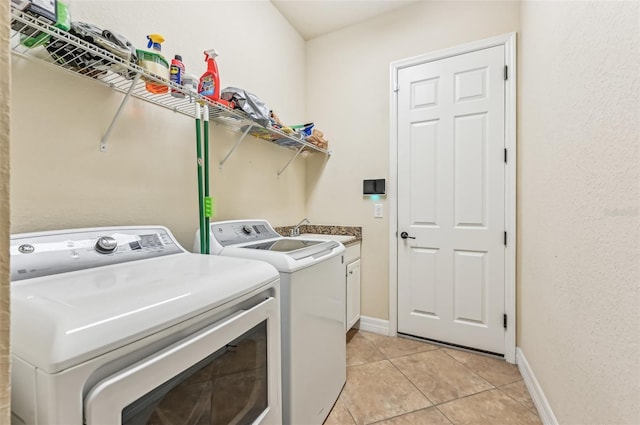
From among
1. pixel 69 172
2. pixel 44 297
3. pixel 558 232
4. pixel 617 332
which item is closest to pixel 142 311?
pixel 44 297

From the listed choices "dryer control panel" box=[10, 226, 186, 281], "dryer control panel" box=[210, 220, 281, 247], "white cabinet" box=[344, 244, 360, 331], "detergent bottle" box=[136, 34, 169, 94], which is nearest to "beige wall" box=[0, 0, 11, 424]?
"dryer control panel" box=[10, 226, 186, 281]

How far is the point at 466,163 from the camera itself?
7.14 ft

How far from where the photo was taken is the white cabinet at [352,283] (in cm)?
227

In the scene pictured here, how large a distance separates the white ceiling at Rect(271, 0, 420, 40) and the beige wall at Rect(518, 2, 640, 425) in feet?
3.89

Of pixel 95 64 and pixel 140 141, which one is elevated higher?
pixel 95 64

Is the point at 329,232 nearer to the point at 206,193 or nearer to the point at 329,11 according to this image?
the point at 206,193

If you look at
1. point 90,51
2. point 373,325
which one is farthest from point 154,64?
point 373,325

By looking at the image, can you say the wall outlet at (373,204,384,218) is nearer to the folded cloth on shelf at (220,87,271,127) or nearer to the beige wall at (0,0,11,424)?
the folded cloth on shelf at (220,87,271,127)

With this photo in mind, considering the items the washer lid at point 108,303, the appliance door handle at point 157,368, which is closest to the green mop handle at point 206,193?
the washer lid at point 108,303

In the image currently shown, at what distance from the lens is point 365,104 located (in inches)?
101

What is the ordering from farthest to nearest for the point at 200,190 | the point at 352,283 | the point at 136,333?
the point at 352,283, the point at 200,190, the point at 136,333

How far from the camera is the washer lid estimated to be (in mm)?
493

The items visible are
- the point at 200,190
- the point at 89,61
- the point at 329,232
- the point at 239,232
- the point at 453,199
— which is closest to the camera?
the point at 89,61

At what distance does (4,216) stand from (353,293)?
226cm
